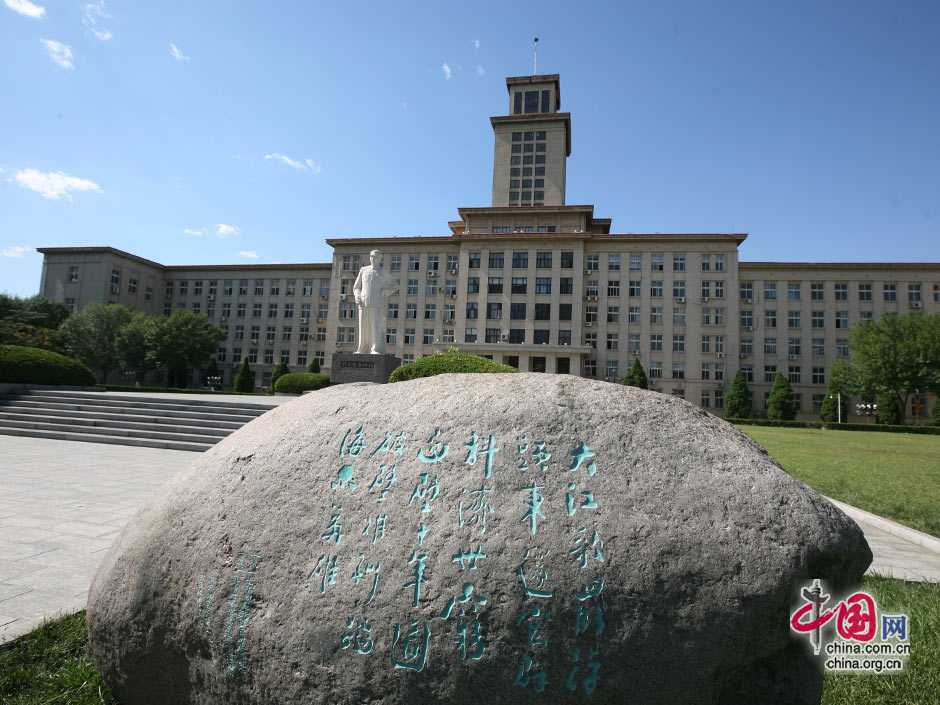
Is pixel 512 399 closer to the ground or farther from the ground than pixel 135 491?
farther from the ground

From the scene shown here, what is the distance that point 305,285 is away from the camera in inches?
1955

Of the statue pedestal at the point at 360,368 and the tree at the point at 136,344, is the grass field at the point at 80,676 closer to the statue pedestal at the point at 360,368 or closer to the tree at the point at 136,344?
the statue pedestal at the point at 360,368

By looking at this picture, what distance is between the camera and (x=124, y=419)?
39.0 feet

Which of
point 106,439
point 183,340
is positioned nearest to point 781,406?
point 106,439

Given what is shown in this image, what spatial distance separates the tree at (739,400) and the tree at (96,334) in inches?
1770

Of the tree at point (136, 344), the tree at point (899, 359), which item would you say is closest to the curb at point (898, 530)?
the tree at point (899, 359)

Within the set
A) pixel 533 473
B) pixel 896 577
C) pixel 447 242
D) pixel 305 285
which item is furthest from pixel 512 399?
pixel 305 285

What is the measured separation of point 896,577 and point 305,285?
49895mm

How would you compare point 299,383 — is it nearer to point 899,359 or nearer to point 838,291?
point 899,359

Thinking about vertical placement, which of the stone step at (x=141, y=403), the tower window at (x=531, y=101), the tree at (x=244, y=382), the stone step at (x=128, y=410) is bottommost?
the stone step at (x=128, y=410)

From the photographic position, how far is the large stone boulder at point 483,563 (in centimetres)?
174

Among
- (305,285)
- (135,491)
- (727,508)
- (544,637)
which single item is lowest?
(135,491)

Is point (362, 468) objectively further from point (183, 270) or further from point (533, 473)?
point (183, 270)

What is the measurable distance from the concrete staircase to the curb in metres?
10.0
